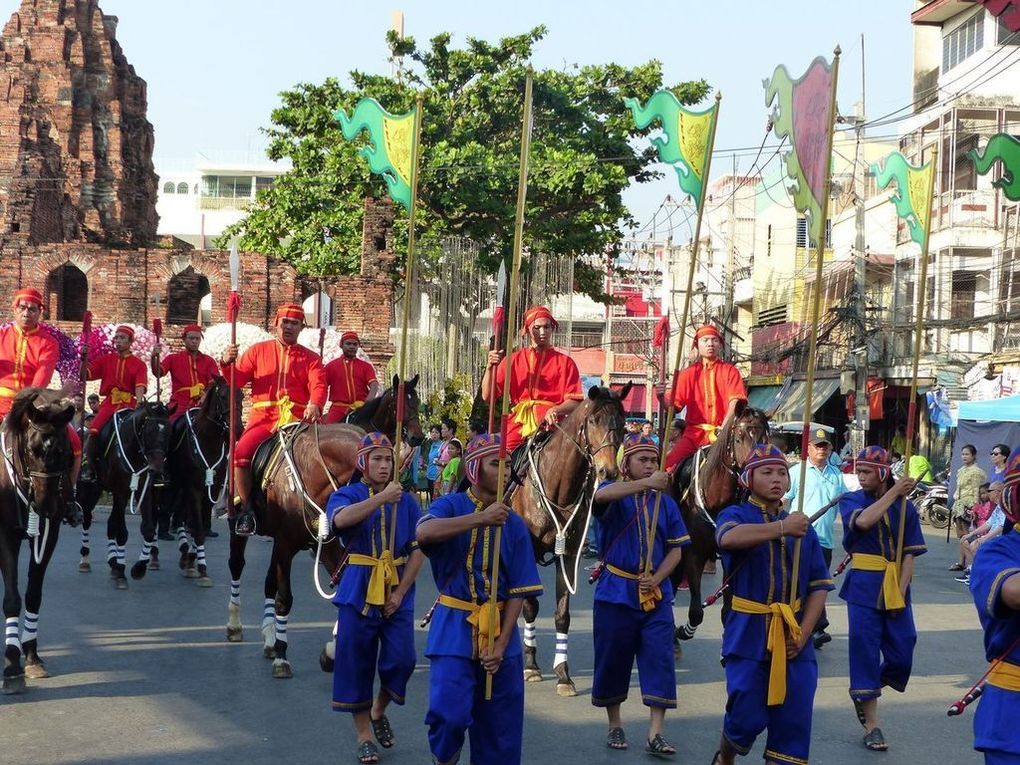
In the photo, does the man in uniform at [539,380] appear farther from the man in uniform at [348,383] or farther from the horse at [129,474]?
the horse at [129,474]

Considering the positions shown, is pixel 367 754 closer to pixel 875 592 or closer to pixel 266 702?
pixel 266 702

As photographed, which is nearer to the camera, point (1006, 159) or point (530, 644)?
point (530, 644)

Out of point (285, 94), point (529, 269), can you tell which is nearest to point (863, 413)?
point (529, 269)

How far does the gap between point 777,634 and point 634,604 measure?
65.9 inches

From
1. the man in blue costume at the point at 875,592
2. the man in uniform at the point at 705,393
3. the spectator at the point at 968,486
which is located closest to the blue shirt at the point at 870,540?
the man in blue costume at the point at 875,592

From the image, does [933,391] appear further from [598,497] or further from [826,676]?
[598,497]

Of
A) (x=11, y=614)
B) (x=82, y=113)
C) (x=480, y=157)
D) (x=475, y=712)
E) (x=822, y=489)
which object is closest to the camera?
(x=475, y=712)

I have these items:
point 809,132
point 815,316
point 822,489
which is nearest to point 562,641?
point 815,316

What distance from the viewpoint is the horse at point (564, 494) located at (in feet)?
31.0

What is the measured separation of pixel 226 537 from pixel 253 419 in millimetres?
8965

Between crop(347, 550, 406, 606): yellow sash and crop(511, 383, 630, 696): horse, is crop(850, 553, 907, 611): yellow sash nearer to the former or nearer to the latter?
crop(511, 383, 630, 696): horse

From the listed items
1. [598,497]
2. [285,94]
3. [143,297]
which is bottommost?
[598,497]

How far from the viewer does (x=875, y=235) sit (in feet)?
133

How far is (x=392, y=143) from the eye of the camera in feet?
49.7
